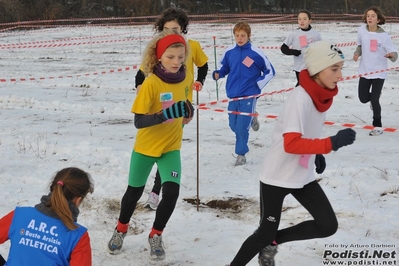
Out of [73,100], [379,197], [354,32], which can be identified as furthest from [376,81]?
[354,32]

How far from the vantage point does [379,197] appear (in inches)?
228

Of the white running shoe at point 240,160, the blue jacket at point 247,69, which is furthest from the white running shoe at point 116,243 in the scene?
the blue jacket at point 247,69

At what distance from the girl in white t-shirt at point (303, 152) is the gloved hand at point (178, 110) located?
0.71m

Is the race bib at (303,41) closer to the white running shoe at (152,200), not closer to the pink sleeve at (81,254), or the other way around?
the white running shoe at (152,200)

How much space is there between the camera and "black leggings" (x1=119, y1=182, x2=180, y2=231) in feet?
14.6

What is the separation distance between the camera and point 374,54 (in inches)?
344

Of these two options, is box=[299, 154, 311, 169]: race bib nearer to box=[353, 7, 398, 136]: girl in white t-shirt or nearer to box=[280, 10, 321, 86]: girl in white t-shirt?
box=[353, 7, 398, 136]: girl in white t-shirt

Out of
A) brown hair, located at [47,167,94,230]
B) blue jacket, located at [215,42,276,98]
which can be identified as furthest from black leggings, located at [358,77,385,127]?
brown hair, located at [47,167,94,230]

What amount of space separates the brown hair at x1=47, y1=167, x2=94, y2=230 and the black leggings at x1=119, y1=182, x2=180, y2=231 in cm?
136

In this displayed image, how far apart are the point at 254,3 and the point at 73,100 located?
46.8 meters

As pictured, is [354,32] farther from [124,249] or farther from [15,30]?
[124,249]

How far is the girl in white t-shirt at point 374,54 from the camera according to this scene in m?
8.62

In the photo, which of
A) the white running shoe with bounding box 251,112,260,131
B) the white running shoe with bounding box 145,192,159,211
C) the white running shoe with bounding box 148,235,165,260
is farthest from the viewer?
the white running shoe with bounding box 251,112,260,131

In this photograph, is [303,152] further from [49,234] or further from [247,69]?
[247,69]
